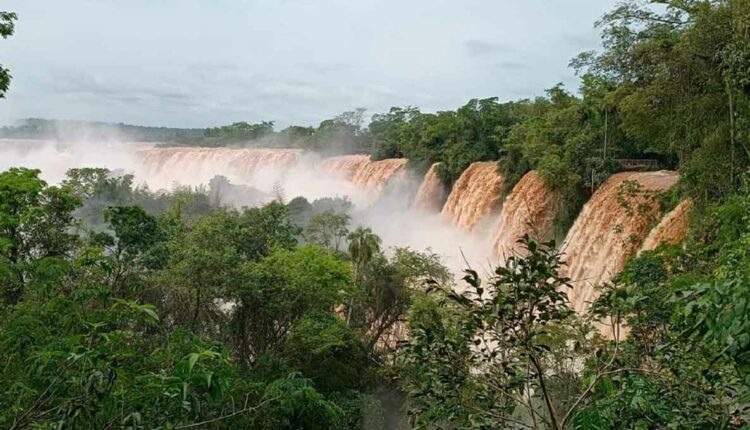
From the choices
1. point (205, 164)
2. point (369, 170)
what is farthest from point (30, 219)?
point (205, 164)

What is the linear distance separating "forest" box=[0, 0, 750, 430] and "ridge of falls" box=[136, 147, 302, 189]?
905 inches

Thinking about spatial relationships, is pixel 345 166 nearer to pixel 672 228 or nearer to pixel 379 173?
pixel 379 173

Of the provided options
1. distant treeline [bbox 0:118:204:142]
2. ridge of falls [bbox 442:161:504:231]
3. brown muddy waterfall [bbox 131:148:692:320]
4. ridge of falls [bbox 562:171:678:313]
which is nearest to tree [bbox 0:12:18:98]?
brown muddy waterfall [bbox 131:148:692:320]

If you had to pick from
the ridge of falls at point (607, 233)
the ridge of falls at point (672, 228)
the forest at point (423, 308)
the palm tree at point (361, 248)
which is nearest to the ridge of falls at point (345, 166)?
the forest at point (423, 308)

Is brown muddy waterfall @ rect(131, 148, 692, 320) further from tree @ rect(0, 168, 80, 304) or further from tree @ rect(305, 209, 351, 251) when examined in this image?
tree @ rect(0, 168, 80, 304)

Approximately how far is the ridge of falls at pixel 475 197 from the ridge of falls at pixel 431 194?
3856mm

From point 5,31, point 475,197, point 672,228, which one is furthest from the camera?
point 475,197

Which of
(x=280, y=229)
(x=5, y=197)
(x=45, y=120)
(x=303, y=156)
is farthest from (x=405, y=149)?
(x=45, y=120)

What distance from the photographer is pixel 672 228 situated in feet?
37.3

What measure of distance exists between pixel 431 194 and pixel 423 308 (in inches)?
682

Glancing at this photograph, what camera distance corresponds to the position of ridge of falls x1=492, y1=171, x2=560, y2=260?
706 inches

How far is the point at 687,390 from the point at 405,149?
109 ft

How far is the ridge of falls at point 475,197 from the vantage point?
21.8 meters

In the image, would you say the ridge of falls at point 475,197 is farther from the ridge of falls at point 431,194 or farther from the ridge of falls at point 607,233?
the ridge of falls at point 607,233
